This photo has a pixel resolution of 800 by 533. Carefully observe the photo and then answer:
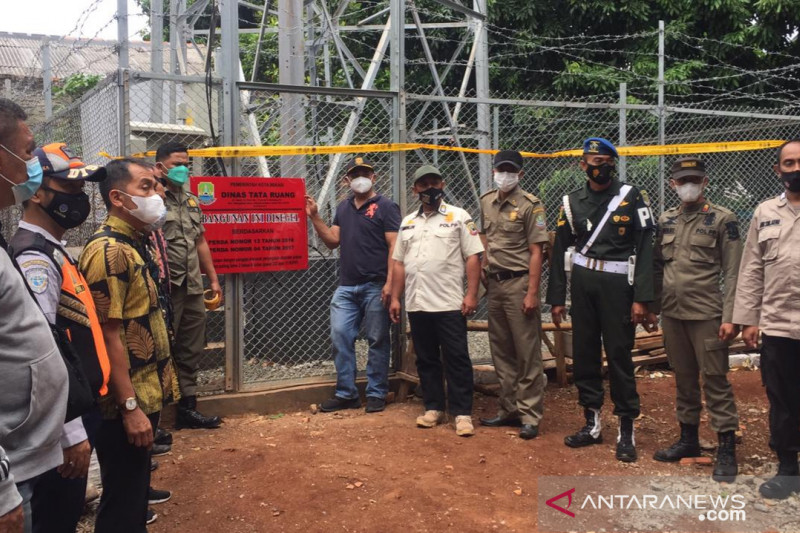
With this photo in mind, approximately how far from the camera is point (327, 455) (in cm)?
467

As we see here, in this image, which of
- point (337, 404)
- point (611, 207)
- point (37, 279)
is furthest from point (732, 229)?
point (37, 279)

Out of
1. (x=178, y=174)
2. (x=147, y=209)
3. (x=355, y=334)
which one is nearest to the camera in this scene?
(x=147, y=209)

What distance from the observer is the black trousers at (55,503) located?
2.50 m

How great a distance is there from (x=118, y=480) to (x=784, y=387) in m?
3.60

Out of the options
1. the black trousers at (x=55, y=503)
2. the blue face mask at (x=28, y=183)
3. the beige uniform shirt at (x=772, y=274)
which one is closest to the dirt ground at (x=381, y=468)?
the beige uniform shirt at (x=772, y=274)

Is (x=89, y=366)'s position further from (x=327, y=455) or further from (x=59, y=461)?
(x=327, y=455)

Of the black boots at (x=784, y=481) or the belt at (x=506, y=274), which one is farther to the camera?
the belt at (x=506, y=274)

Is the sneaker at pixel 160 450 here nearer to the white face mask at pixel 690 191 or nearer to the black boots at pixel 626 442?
the black boots at pixel 626 442

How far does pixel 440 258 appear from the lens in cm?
524

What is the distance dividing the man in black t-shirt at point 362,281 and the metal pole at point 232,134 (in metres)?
0.76

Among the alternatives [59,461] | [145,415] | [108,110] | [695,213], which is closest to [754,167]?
[695,213]

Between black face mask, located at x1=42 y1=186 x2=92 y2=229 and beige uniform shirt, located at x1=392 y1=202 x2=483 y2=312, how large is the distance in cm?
293

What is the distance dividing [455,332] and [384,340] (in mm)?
789

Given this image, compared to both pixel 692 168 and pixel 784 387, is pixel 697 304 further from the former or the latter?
pixel 692 168
